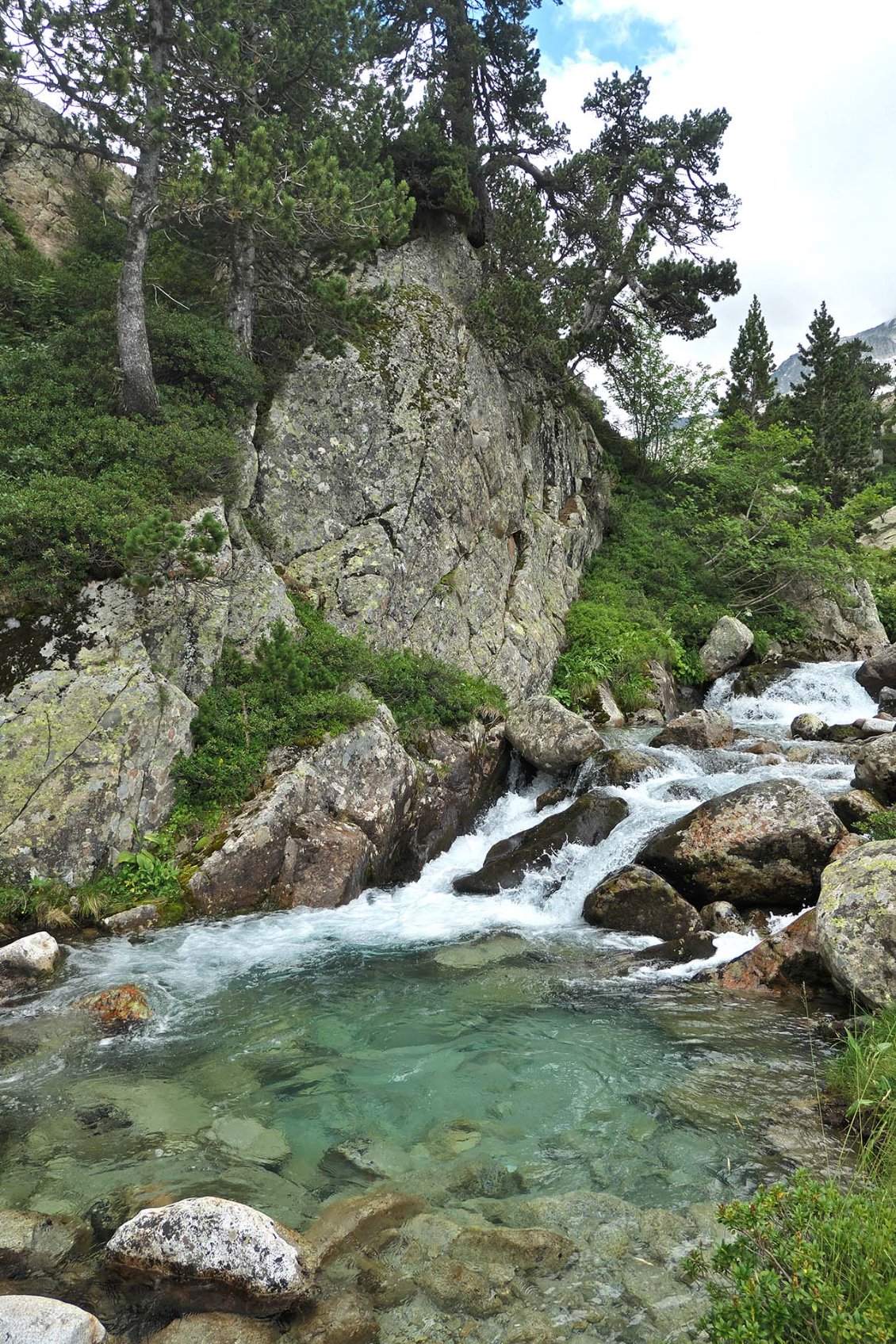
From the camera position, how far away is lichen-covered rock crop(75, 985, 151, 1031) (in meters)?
7.52

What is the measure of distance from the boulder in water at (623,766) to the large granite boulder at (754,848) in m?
3.57

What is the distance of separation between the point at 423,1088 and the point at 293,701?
813cm

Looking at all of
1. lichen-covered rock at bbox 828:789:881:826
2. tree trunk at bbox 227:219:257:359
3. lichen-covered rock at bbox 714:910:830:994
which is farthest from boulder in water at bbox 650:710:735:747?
tree trunk at bbox 227:219:257:359

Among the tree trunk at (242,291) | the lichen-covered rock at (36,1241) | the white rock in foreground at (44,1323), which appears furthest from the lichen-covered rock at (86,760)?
the tree trunk at (242,291)

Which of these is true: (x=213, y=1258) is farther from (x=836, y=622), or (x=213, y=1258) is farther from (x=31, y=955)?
(x=836, y=622)

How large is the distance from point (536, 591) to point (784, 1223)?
20743mm

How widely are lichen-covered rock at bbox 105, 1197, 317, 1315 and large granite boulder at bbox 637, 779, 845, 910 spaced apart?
8.31 meters

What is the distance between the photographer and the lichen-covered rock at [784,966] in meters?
8.36

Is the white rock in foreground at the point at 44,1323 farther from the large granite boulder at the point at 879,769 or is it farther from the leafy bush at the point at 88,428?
the large granite boulder at the point at 879,769

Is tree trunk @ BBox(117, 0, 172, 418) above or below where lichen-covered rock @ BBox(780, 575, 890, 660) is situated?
above

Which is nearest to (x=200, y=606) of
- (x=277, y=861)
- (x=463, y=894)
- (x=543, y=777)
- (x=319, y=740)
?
(x=319, y=740)

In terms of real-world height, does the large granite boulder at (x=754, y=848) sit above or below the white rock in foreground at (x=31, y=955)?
below

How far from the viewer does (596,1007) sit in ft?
26.9

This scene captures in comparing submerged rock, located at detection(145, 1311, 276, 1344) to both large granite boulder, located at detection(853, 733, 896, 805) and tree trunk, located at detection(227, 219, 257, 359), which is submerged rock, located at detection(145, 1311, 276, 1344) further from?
tree trunk, located at detection(227, 219, 257, 359)
